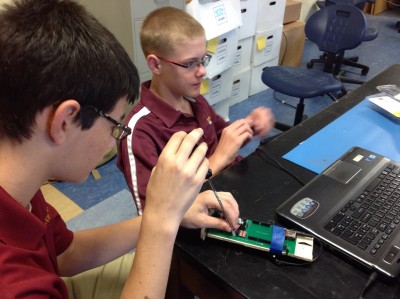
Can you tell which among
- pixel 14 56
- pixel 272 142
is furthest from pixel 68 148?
pixel 272 142

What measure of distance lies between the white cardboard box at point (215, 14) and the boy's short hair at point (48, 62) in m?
1.41

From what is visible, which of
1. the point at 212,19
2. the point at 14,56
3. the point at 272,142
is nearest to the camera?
the point at 14,56

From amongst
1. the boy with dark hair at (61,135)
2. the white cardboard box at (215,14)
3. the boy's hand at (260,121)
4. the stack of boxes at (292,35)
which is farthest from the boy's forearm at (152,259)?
the stack of boxes at (292,35)

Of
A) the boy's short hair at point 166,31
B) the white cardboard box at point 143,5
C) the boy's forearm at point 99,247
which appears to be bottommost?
the boy's forearm at point 99,247

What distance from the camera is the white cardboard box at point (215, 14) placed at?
1.92 m

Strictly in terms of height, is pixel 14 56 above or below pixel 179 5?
above

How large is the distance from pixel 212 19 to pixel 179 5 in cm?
21

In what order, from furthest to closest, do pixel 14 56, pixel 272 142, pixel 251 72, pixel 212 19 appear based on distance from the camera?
pixel 251 72 → pixel 212 19 → pixel 272 142 → pixel 14 56

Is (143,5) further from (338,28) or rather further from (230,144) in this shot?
(338,28)

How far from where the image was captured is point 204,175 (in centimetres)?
62

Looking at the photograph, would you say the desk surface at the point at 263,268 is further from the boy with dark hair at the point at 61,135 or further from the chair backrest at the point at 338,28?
the chair backrest at the point at 338,28

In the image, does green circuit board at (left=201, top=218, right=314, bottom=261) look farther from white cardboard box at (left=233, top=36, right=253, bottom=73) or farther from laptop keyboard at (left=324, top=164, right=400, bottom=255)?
white cardboard box at (left=233, top=36, right=253, bottom=73)

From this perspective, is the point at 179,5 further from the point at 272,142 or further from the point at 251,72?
the point at 272,142

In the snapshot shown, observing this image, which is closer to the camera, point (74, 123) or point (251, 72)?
point (74, 123)
